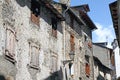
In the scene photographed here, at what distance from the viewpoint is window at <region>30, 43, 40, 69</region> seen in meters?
21.5

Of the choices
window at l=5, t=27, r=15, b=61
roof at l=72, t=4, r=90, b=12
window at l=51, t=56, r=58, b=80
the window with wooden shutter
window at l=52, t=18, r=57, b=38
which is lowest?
the window with wooden shutter

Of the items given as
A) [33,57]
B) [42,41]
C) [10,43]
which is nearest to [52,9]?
[42,41]

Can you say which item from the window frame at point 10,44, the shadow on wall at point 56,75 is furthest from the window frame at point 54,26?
the window frame at point 10,44

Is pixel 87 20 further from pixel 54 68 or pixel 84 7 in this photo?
pixel 54 68

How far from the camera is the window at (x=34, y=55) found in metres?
21.5

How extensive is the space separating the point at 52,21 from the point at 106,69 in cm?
1970

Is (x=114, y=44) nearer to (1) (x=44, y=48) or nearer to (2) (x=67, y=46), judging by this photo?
(2) (x=67, y=46)

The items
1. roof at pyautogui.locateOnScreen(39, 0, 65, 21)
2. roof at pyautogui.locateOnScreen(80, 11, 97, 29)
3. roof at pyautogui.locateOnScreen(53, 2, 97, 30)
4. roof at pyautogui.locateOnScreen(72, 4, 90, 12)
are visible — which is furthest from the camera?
roof at pyautogui.locateOnScreen(72, 4, 90, 12)

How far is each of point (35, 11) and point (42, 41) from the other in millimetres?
2016

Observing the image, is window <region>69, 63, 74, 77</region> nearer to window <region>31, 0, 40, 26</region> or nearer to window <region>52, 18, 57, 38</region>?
window <region>52, 18, 57, 38</region>

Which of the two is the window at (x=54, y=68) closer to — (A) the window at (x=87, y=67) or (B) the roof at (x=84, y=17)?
(B) the roof at (x=84, y=17)

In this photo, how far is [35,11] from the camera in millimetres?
22828

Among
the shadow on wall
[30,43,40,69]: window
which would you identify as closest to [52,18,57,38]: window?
the shadow on wall

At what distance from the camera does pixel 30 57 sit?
69.7 feet
